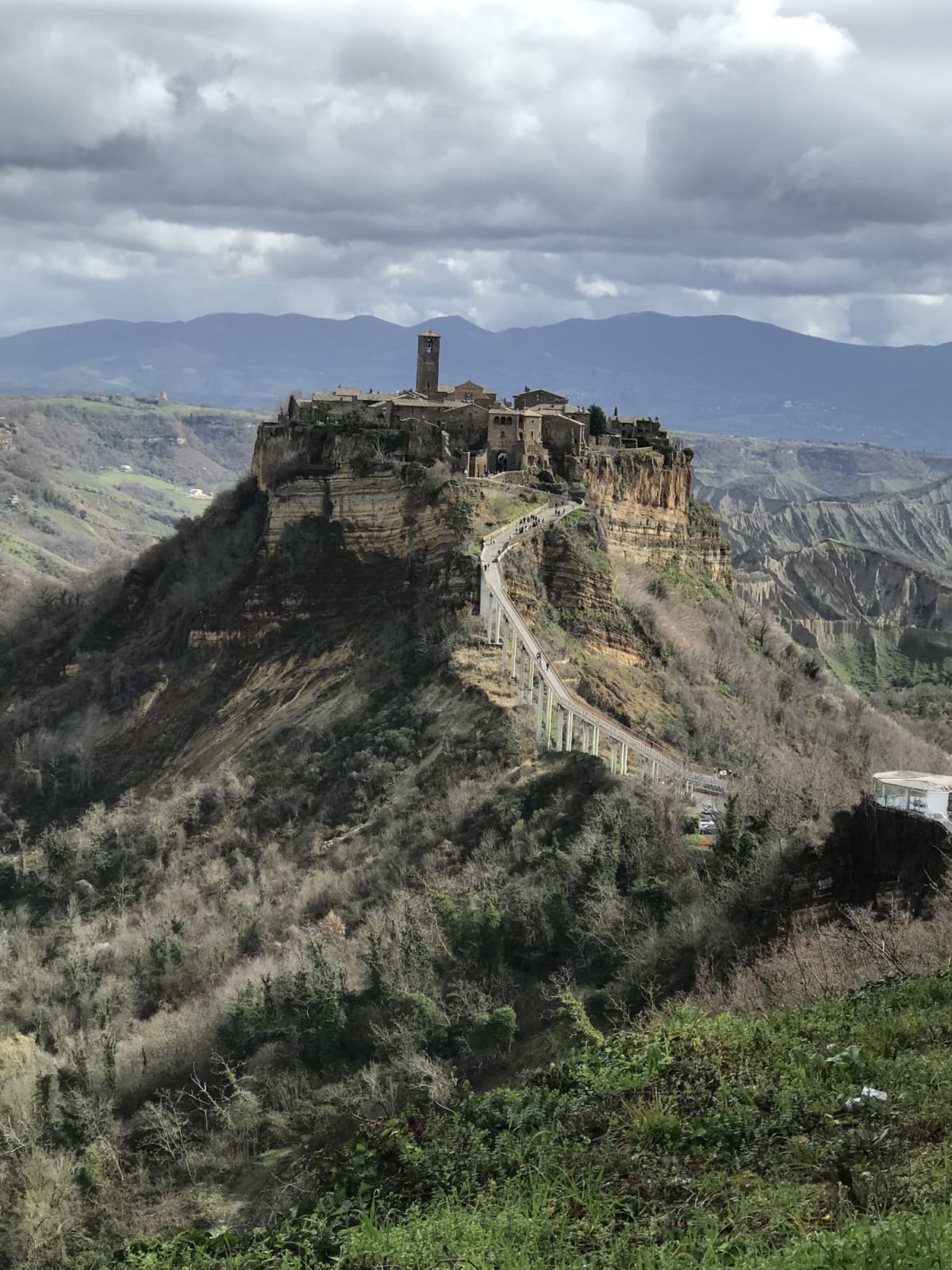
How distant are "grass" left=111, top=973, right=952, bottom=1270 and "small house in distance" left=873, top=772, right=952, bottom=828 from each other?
8286mm

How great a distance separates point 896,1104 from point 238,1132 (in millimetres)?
17369

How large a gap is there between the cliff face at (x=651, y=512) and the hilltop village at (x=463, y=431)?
4.37 feet

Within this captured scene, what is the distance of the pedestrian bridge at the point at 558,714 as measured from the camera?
42.7 metres

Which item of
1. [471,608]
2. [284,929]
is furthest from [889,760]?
[284,929]

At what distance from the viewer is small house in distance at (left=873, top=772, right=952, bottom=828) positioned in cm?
2738

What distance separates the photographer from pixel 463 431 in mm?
63281

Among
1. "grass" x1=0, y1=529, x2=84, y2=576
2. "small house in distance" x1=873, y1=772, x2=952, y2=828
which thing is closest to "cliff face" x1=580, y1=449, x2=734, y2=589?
"small house in distance" x1=873, y1=772, x2=952, y2=828

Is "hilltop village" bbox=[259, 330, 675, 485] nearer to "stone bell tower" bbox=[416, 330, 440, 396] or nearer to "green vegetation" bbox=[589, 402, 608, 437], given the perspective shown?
"green vegetation" bbox=[589, 402, 608, 437]

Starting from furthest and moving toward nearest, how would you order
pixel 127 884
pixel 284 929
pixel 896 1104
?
pixel 127 884
pixel 284 929
pixel 896 1104

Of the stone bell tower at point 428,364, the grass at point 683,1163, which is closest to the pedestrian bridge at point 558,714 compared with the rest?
the grass at point 683,1163

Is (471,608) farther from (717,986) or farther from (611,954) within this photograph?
(717,986)

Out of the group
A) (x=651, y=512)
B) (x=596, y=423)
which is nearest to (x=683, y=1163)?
(x=651, y=512)

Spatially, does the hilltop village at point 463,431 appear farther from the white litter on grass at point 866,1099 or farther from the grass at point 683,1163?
the white litter on grass at point 866,1099

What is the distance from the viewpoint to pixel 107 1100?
31594 mm
